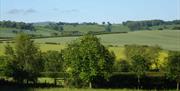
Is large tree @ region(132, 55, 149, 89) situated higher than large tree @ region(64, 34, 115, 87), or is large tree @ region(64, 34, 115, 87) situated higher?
→ large tree @ region(64, 34, 115, 87)

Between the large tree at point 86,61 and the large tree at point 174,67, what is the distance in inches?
382

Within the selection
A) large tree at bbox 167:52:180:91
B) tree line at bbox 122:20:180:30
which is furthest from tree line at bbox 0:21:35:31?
large tree at bbox 167:52:180:91

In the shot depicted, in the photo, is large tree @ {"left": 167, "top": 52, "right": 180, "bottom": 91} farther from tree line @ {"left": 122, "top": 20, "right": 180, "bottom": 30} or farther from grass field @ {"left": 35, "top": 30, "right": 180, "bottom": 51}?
tree line @ {"left": 122, "top": 20, "right": 180, "bottom": 30}

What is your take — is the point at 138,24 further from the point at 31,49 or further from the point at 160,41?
the point at 31,49

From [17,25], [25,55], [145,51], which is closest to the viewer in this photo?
[25,55]

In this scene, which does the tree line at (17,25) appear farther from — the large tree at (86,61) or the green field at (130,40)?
the large tree at (86,61)

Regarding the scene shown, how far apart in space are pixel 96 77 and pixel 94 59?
289cm

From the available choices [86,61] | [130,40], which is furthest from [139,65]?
[130,40]

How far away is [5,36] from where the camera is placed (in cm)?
14162

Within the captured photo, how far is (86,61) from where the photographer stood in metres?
67.4

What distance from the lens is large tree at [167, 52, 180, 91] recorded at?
70.2 meters

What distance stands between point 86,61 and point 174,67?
15.0 metres

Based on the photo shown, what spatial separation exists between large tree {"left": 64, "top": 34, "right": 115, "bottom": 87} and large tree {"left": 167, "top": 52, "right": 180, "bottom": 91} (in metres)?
9.70

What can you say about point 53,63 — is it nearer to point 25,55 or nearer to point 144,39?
point 25,55
